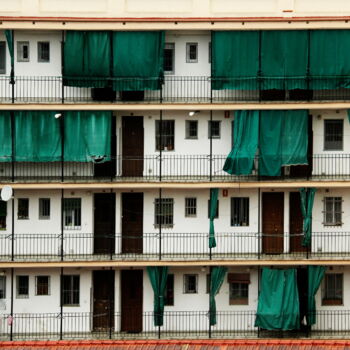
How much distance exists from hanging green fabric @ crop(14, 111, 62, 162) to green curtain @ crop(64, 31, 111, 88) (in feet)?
6.13

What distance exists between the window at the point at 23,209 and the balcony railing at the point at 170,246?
2.56ft

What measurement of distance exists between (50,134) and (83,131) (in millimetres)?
1392

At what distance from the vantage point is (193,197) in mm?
41938

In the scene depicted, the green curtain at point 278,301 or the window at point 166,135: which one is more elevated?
the window at point 166,135

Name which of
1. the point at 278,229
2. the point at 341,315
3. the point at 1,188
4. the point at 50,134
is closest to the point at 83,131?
the point at 50,134

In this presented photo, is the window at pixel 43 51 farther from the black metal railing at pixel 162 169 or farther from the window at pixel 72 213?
the window at pixel 72 213

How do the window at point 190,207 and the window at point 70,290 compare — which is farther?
the window at point 190,207

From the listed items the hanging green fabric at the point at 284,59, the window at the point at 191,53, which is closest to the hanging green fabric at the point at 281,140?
the hanging green fabric at the point at 284,59

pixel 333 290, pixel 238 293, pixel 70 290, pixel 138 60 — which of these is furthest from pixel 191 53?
pixel 333 290

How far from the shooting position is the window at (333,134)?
41.9 meters

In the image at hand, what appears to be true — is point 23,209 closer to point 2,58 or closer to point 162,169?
point 162,169

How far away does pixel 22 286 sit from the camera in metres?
41.7

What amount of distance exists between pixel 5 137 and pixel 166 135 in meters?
6.84
